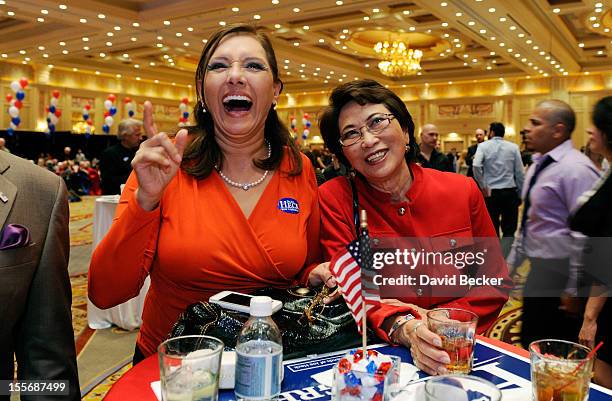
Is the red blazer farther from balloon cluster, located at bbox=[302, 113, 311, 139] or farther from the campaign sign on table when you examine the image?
balloon cluster, located at bbox=[302, 113, 311, 139]

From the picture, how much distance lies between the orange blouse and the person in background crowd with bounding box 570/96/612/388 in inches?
49.3

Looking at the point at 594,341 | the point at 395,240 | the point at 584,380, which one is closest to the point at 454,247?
the point at 395,240

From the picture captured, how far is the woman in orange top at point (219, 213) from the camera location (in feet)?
4.65

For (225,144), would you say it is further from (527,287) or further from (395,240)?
(527,287)

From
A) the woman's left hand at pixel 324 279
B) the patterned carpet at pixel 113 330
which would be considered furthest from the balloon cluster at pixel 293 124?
the woman's left hand at pixel 324 279

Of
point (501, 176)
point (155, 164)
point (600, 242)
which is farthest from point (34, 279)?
point (501, 176)

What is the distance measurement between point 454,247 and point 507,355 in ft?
1.61

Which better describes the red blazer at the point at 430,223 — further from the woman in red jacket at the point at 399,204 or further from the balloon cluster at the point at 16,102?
the balloon cluster at the point at 16,102

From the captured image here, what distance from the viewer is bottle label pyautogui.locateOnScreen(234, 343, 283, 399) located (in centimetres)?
99

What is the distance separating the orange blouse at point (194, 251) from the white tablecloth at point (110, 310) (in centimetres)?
247

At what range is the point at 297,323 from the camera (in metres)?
1.30

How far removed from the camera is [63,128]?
18906 mm

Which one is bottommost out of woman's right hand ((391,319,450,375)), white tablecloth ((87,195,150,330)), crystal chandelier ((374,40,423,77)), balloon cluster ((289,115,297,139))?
white tablecloth ((87,195,150,330))

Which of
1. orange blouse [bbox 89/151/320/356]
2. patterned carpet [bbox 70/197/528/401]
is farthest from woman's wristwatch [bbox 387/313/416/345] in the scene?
patterned carpet [bbox 70/197/528/401]
